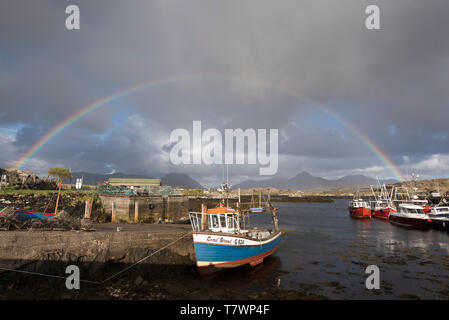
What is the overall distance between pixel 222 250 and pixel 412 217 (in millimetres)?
50118

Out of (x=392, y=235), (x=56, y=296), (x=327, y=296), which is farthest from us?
(x=392, y=235)

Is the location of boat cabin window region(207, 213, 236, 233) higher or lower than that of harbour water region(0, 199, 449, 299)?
higher

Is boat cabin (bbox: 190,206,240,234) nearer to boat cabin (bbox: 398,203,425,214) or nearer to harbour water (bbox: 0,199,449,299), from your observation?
harbour water (bbox: 0,199,449,299)

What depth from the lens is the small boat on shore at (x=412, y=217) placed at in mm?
48600

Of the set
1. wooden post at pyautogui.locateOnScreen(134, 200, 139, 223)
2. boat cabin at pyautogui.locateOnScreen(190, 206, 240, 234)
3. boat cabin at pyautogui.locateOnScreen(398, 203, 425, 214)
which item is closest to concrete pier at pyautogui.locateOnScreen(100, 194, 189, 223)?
wooden post at pyautogui.locateOnScreen(134, 200, 139, 223)

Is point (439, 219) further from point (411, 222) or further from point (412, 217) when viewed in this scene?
point (411, 222)

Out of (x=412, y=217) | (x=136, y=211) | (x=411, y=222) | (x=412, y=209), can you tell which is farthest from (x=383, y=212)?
(x=136, y=211)

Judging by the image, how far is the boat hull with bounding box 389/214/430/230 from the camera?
4852 cm
